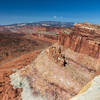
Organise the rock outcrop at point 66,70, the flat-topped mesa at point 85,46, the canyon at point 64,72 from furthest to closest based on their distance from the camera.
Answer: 1. the flat-topped mesa at point 85,46
2. the rock outcrop at point 66,70
3. the canyon at point 64,72

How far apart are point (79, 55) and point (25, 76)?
433 inches

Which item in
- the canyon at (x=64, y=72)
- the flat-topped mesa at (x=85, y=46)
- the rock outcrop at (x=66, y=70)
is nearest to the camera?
the canyon at (x=64, y=72)

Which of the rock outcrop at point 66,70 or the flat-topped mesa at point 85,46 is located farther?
the flat-topped mesa at point 85,46

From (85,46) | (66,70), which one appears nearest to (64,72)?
(66,70)

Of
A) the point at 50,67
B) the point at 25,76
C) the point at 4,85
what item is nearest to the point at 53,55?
the point at 50,67

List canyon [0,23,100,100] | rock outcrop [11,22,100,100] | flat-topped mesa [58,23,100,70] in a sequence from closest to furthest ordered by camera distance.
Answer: canyon [0,23,100,100] < rock outcrop [11,22,100,100] < flat-topped mesa [58,23,100,70]

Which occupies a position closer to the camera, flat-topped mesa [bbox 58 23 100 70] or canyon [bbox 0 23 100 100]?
canyon [bbox 0 23 100 100]

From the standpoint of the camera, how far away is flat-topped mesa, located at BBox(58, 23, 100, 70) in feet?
65.7

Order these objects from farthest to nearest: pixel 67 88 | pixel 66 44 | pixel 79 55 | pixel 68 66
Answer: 1. pixel 66 44
2. pixel 79 55
3. pixel 68 66
4. pixel 67 88

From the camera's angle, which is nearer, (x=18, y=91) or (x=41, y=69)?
(x=18, y=91)

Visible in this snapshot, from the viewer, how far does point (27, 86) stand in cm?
1822

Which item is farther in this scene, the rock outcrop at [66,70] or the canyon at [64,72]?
the rock outcrop at [66,70]

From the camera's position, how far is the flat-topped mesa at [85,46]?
20031 mm

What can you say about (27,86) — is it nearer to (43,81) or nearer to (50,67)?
(43,81)
